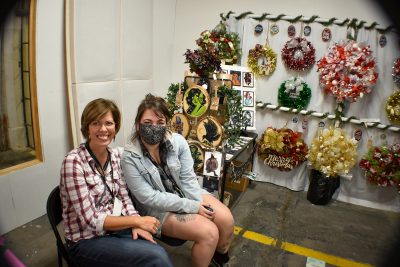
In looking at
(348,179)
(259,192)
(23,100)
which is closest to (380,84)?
(348,179)

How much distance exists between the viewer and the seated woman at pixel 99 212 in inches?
49.6

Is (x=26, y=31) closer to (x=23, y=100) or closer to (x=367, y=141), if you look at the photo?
(x=23, y=100)

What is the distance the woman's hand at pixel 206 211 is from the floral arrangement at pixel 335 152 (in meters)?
1.60

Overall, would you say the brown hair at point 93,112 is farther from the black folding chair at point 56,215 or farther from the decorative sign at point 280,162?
the decorative sign at point 280,162

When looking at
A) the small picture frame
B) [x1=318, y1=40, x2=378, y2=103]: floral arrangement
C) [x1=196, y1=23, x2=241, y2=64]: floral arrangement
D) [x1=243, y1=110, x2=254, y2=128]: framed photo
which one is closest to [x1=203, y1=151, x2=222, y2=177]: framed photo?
[x1=243, y1=110, x2=254, y2=128]: framed photo

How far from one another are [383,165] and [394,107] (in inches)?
23.1

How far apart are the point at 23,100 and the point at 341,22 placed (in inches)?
120

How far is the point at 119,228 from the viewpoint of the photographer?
53.1 inches

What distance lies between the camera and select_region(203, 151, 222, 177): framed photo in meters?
2.33

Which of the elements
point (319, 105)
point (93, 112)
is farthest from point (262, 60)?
point (93, 112)

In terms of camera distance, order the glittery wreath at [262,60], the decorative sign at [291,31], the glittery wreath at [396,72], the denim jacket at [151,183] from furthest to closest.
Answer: the glittery wreath at [262,60] < the decorative sign at [291,31] < the glittery wreath at [396,72] < the denim jacket at [151,183]

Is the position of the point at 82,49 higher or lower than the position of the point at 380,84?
higher

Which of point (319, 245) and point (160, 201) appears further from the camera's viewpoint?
point (319, 245)

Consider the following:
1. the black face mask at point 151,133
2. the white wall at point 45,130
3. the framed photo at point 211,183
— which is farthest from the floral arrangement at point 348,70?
the white wall at point 45,130
